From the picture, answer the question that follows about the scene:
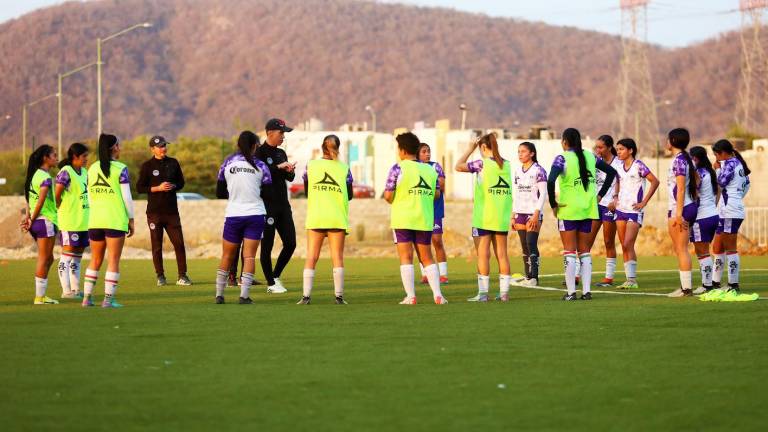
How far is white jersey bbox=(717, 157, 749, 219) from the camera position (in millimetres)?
17078

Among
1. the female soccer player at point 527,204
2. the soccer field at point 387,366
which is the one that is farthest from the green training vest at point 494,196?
the female soccer player at point 527,204

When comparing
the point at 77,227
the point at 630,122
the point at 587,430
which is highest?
the point at 630,122

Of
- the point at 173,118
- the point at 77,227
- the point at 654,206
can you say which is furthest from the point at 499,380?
the point at 173,118

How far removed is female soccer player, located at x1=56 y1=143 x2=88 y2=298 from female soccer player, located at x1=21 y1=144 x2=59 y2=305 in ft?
0.59

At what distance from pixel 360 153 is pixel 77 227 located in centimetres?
10685

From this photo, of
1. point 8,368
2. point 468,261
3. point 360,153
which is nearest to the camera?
point 8,368

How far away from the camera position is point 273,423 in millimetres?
7418

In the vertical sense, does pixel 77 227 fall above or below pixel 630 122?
below

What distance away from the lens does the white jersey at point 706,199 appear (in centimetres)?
1625

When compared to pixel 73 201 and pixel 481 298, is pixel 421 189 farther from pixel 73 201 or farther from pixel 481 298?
pixel 73 201

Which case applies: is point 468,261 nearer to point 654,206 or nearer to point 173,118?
point 654,206

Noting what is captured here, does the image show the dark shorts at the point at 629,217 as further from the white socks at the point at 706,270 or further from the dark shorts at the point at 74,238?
the dark shorts at the point at 74,238

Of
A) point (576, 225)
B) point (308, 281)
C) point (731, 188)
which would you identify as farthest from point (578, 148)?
point (308, 281)

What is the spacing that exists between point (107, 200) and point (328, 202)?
2505 millimetres
